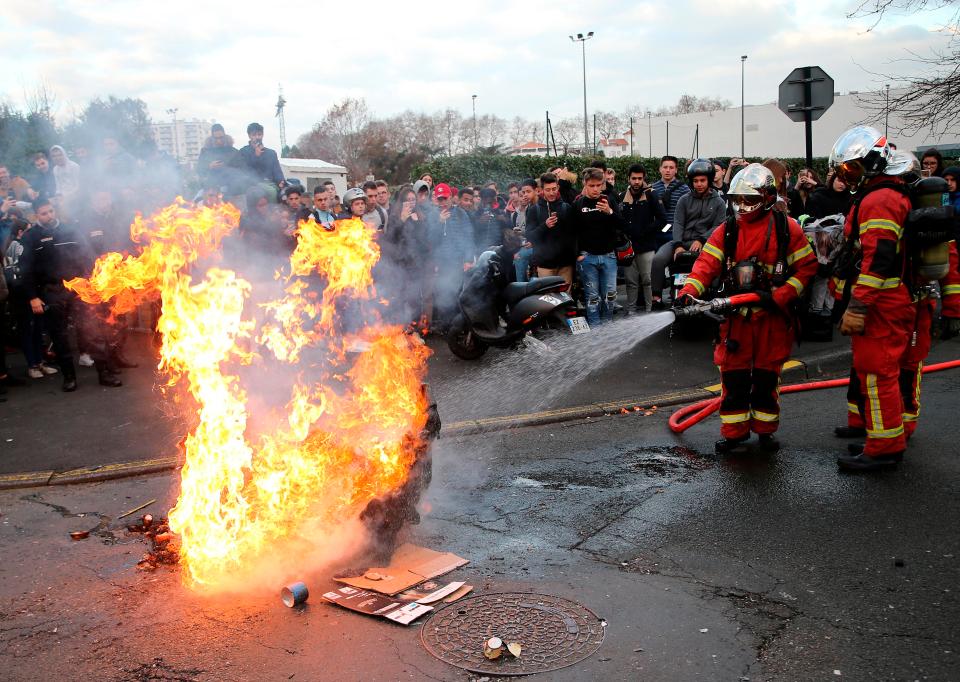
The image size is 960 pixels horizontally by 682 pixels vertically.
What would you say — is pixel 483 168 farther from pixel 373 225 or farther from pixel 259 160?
pixel 373 225

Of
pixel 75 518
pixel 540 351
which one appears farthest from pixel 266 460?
pixel 540 351

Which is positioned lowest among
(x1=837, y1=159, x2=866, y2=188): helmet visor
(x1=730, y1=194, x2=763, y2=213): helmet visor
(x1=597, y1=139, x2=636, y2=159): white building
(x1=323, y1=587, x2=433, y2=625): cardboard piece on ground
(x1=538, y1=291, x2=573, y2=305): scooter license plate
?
(x1=323, y1=587, x2=433, y2=625): cardboard piece on ground

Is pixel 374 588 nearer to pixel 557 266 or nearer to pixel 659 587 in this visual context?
pixel 659 587

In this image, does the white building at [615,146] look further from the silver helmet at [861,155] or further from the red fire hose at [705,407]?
the silver helmet at [861,155]

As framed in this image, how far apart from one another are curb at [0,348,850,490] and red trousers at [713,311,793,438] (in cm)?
144

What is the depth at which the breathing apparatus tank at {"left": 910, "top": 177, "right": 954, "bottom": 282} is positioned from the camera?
550 centimetres

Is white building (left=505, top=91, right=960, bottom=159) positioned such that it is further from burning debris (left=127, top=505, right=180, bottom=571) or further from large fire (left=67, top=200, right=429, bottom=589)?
burning debris (left=127, top=505, right=180, bottom=571)

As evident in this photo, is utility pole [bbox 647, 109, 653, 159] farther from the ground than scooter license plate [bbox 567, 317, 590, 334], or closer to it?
farther from the ground

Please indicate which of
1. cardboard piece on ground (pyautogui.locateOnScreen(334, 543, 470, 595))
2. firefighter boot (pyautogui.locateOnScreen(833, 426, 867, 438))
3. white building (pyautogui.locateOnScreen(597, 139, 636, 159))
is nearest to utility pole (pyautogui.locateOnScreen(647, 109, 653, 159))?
white building (pyautogui.locateOnScreen(597, 139, 636, 159))

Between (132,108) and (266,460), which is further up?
(132,108)

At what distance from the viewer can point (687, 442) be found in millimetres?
6602

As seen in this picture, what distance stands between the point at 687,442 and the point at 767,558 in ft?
7.22

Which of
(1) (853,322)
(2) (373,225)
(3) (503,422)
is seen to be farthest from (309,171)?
(1) (853,322)

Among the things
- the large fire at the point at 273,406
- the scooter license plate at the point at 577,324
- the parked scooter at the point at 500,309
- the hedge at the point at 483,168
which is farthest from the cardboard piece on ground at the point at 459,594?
the hedge at the point at 483,168
